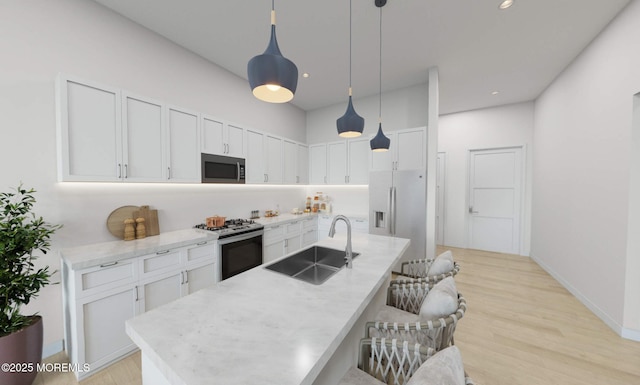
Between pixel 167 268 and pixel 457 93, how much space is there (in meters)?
5.41

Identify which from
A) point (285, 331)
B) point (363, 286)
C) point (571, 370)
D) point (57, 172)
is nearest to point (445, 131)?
point (571, 370)

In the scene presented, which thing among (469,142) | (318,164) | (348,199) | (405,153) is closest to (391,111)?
(405,153)

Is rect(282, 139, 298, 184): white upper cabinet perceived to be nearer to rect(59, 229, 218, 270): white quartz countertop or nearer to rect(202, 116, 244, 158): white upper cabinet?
rect(202, 116, 244, 158): white upper cabinet

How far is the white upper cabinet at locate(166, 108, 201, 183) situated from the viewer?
8.43ft

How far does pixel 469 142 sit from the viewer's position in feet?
16.9

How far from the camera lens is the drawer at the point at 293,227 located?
3.83m

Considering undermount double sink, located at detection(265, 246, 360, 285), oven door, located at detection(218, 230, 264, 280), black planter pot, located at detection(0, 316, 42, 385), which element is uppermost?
undermount double sink, located at detection(265, 246, 360, 285)

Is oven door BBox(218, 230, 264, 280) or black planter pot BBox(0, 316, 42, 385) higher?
oven door BBox(218, 230, 264, 280)

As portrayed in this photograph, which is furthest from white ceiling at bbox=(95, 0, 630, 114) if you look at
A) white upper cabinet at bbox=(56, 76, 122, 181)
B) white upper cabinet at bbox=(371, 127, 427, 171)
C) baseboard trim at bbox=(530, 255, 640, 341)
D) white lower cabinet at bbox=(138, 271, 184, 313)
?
baseboard trim at bbox=(530, 255, 640, 341)

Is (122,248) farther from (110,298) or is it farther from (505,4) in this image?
(505,4)

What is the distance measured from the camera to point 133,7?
2.27 meters

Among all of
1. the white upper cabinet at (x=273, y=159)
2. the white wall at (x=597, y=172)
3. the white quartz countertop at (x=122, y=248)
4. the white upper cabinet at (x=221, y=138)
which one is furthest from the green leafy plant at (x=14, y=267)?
the white wall at (x=597, y=172)

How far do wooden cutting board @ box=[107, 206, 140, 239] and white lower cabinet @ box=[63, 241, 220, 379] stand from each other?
47 centimetres

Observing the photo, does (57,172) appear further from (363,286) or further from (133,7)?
(363,286)
